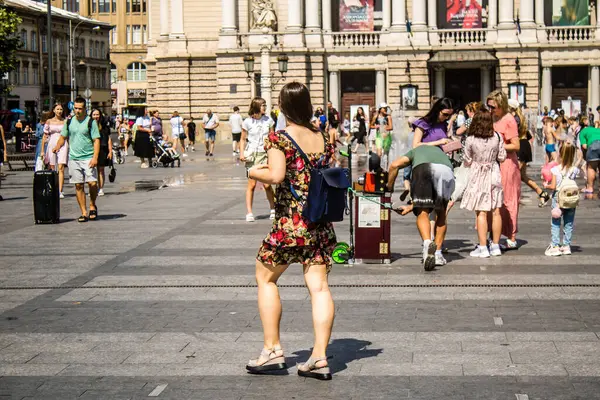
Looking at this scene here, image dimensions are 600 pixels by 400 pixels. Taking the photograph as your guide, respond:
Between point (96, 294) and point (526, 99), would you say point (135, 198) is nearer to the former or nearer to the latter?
point (96, 294)

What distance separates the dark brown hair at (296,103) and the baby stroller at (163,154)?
2801cm

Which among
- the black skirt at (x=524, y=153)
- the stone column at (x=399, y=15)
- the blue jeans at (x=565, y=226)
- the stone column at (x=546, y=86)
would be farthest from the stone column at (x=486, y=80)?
the blue jeans at (x=565, y=226)

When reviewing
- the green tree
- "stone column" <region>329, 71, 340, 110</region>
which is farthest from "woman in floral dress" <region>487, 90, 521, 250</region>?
"stone column" <region>329, 71, 340, 110</region>

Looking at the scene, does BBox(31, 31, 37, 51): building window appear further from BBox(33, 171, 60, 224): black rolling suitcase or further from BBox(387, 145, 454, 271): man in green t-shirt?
BBox(387, 145, 454, 271): man in green t-shirt

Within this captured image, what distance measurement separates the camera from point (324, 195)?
310 inches

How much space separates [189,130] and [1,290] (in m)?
40.1

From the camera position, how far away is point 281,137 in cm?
798

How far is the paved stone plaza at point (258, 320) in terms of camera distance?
7832mm

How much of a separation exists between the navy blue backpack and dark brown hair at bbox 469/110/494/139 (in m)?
6.05

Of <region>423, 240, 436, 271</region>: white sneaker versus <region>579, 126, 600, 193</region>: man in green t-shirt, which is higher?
<region>579, 126, 600, 193</region>: man in green t-shirt

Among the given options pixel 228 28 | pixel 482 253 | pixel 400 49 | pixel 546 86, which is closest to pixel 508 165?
pixel 482 253

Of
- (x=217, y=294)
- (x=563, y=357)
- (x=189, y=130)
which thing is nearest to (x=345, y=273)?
(x=217, y=294)

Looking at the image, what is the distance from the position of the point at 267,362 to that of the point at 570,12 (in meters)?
52.1

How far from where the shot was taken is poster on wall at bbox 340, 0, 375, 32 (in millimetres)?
58500
